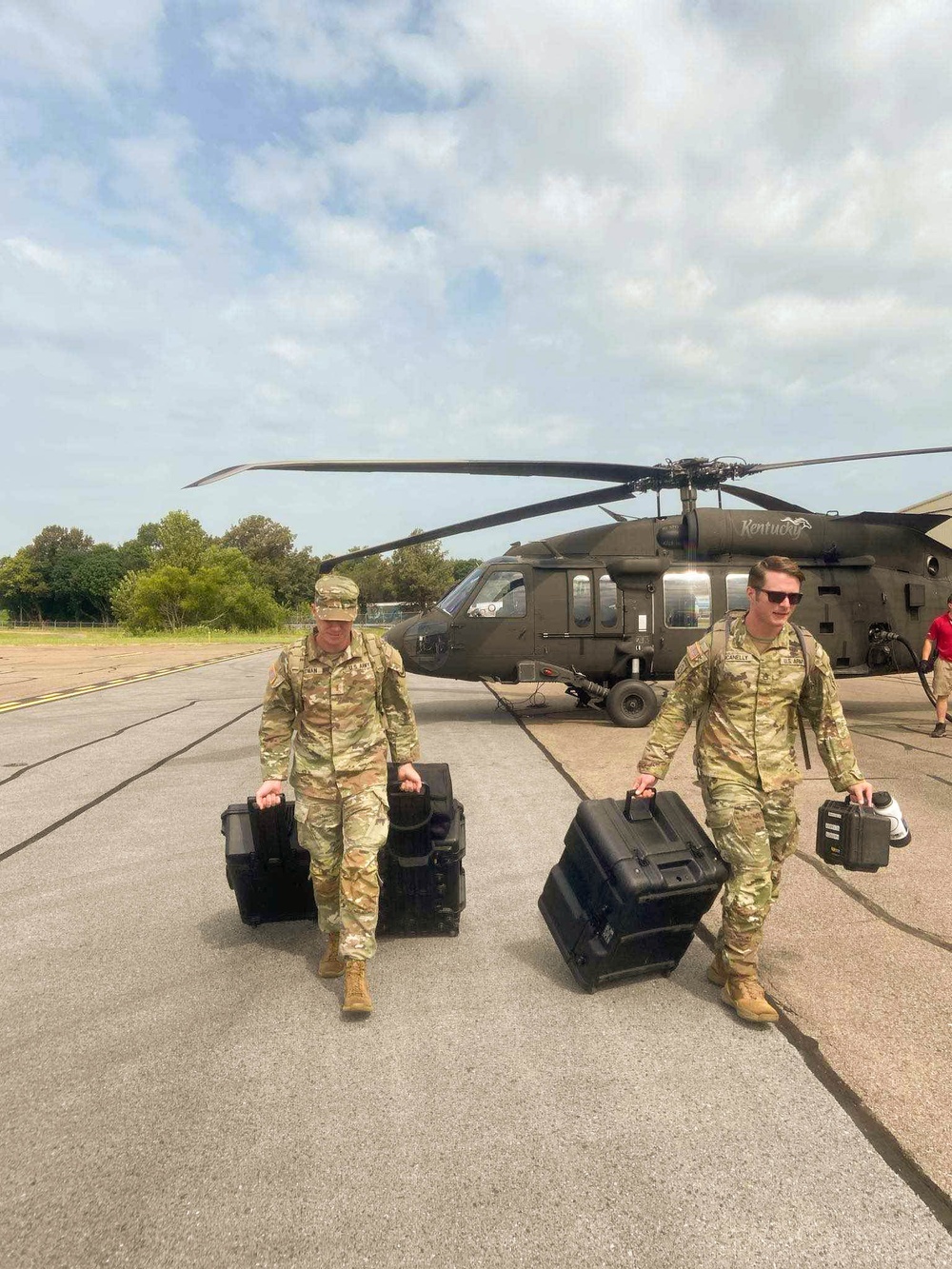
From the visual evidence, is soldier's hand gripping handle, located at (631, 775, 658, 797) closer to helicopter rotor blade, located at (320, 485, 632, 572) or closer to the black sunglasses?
the black sunglasses

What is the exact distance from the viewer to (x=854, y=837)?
3154mm

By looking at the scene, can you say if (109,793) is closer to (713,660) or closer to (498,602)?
(498,602)

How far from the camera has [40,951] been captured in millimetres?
3818

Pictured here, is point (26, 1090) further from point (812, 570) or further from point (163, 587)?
point (163, 587)

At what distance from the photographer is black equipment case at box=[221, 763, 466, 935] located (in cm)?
366

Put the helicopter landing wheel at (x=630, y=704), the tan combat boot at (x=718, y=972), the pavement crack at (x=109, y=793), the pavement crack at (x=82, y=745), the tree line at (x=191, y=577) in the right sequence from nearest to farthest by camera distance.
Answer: the tan combat boot at (x=718, y=972) → the pavement crack at (x=109, y=793) → the pavement crack at (x=82, y=745) → the helicopter landing wheel at (x=630, y=704) → the tree line at (x=191, y=577)

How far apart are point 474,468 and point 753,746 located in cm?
610

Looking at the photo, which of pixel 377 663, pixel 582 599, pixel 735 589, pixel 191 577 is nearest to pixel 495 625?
pixel 582 599

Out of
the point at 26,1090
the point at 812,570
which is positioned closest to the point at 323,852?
the point at 26,1090

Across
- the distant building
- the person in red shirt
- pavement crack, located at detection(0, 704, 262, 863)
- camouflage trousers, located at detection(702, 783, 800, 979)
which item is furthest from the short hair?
the distant building

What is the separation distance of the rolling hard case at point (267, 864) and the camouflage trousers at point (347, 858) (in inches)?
8.6

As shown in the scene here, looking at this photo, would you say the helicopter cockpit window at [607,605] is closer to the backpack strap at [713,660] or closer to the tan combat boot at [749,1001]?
the backpack strap at [713,660]

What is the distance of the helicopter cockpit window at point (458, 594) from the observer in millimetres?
10938

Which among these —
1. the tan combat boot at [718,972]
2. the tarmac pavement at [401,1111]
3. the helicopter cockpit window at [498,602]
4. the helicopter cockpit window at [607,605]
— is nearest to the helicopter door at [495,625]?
the helicopter cockpit window at [498,602]
